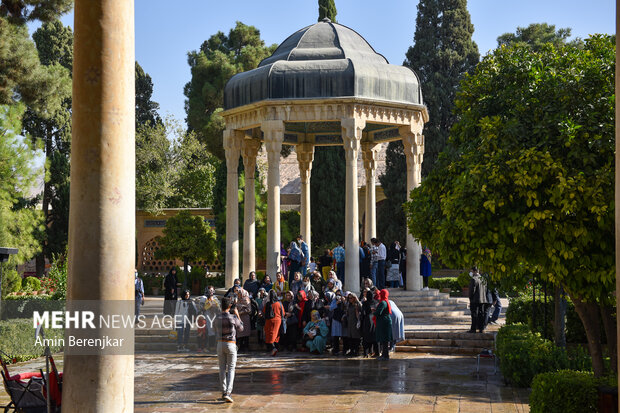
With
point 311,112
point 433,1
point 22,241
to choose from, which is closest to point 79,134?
point 311,112

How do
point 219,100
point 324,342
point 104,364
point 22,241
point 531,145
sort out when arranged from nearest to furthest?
point 104,364
point 531,145
point 324,342
point 22,241
point 219,100

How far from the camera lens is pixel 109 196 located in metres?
4.38

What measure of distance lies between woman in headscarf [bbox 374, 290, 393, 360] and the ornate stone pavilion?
4068 millimetres

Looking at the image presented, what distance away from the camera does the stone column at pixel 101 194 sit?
4.27 metres

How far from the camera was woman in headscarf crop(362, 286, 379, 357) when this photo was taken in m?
15.6

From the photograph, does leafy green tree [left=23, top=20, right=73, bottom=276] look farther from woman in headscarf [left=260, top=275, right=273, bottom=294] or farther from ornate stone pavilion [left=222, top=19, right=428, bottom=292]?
woman in headscarf [left=260, top=275, right=273, bottom=294]

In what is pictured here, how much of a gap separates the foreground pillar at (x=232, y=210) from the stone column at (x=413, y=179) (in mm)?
5075

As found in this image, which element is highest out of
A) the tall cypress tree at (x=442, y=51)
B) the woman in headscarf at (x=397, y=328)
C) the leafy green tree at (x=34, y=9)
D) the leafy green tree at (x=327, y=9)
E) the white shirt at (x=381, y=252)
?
the leafy green tree at (x=327, y=9)

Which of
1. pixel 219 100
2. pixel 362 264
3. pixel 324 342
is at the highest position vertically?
pixel 219 100

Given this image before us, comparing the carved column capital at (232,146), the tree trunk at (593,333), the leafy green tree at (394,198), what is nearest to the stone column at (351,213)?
the carved column capital at (232,146)

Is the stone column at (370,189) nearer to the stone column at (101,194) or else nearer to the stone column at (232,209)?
the stone column at (232,209)

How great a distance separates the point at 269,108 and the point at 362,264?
17.4 feet

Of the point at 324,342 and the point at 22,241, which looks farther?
the point at 22,241

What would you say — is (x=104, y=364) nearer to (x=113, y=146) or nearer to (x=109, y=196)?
(x=109, y=196)
